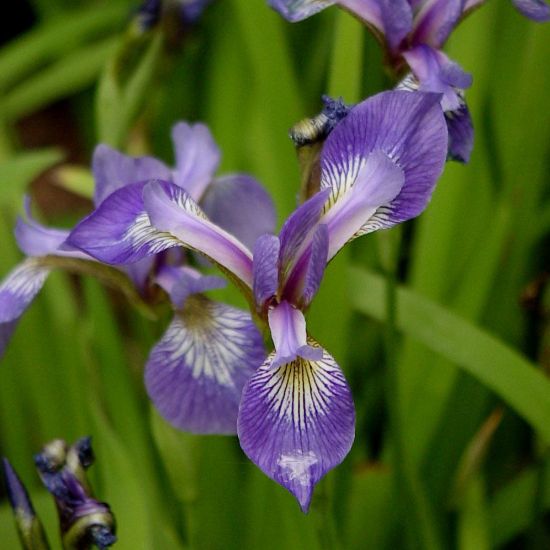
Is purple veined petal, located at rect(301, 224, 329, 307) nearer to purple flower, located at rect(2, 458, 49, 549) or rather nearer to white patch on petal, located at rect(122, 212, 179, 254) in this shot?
white patch on petal, located at rect(122, 212, 179, 254)

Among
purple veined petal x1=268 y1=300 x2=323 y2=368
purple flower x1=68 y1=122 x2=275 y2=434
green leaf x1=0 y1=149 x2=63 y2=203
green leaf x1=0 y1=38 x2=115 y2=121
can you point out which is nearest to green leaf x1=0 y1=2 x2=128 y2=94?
green leaf x1=0 y1=38 x2=115 y2=121

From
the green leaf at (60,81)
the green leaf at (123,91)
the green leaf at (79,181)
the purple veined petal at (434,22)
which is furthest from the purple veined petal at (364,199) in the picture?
the green leaf at (60,81)

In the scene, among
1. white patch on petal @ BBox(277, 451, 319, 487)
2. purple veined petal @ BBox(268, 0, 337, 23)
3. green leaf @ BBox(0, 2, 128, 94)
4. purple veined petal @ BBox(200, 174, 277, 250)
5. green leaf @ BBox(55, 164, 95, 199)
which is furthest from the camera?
green leaf @ BBox(0, 2, 128, 94)

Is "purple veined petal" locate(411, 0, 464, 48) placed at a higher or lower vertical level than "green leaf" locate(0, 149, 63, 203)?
higher

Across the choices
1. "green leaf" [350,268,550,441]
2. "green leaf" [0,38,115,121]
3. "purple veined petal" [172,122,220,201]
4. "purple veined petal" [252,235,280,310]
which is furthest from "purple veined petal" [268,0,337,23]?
"green leaf" [0,38,115,121]

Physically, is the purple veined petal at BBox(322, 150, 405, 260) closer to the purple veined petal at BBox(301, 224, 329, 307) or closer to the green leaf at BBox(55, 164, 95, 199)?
the purple veined petal at BBox(301, 224, 329, 307)

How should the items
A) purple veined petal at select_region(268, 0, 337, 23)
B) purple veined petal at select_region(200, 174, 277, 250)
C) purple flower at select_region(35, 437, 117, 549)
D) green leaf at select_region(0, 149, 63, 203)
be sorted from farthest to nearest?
green leaf at select_region(0, 149, 63, 203)
purple veined petal at select_region(200, 174, 277, 250)
purple veined petal at select_region(268, 0, 337, 23)
purple flower at select_region(35, 437, 117, 549)

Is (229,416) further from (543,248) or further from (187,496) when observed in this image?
(543,248)

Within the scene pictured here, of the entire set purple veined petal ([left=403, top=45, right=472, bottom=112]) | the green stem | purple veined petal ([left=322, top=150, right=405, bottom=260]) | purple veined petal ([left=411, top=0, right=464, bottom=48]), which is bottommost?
the green stem

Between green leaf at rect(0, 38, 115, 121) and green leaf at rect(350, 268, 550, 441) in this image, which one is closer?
green leaf at rect(350, 268, 550, 441)

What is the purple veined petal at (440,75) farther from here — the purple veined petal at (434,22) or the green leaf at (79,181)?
the green leaf at (79,181)
